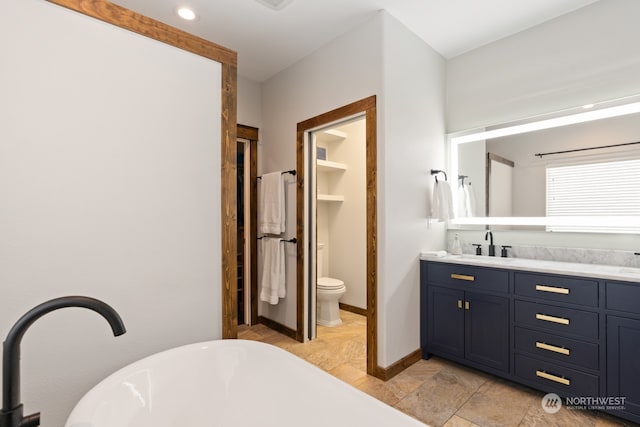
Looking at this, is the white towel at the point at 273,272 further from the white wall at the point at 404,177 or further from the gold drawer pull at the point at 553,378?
the gold drawer pull at the point at 553,378

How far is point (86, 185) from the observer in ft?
4.57

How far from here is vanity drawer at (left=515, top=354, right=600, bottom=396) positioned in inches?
74.3

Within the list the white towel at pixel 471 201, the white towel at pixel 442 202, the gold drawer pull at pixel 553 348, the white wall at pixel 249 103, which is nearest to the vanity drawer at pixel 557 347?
the gold drawer pull at pixel 553 348

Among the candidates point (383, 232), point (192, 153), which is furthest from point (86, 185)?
point (383, 232)

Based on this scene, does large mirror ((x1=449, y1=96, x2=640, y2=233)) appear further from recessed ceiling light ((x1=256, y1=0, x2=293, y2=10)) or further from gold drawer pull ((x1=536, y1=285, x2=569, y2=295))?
recessed ceiling light ((x1=256, y1=0, x2=293, y2=10))

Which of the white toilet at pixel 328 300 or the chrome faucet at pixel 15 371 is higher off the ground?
the chrome faucet at pixel 15 371

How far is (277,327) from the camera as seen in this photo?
3.34 m

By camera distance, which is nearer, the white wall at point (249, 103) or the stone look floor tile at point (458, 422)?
the stone look floor tile at point (458, 422)

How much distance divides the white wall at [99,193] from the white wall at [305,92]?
121 centimetres

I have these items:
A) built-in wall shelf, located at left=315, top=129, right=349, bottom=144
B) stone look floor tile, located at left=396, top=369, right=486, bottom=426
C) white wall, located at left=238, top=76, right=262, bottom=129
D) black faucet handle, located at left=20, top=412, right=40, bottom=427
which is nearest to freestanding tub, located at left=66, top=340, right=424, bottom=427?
black faucet handle, located at left=20, top=412, right=40, bottom=427

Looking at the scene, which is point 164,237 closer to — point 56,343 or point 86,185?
point 86,185

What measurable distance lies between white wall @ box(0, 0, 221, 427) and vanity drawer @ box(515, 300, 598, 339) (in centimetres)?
203

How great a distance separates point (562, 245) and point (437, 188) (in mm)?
1019

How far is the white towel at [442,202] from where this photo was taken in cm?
267
